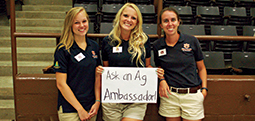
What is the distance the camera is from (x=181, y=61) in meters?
1.29

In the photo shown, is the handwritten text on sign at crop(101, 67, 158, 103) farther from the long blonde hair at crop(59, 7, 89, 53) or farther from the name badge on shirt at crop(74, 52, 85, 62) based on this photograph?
the long blonde hair at crop(59, 7, 89, 53)

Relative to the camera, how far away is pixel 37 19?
14.1 feet

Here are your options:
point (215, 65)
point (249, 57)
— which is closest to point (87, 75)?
point (215, 65)

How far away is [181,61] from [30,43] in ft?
11.0

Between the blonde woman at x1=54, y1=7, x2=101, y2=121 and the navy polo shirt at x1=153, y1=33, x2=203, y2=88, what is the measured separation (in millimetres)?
530

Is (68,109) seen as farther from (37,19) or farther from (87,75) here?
(37,19)

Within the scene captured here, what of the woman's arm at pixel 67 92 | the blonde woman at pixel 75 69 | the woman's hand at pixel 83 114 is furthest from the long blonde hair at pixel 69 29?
the woman's hand at pixel 83 114

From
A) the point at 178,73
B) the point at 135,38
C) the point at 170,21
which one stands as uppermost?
the point at 170,21

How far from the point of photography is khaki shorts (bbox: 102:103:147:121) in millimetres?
1308

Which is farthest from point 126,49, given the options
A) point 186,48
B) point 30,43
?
point 30,43

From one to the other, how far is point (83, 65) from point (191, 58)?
31.5 inches

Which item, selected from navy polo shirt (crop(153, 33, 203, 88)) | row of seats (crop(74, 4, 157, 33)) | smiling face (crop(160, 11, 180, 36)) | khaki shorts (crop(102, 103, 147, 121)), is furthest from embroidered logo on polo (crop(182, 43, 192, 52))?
row of seats (crop(74, 4, 157, 33))

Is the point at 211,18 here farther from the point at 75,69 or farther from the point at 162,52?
the point at 75,69

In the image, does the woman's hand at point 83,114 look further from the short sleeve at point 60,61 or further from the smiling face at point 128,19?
the smiling face at point 128,19
